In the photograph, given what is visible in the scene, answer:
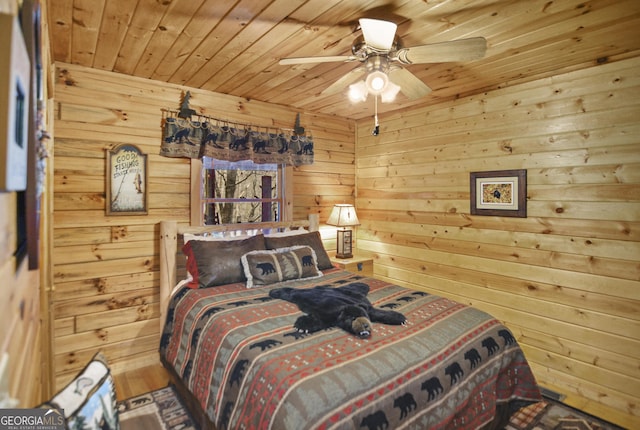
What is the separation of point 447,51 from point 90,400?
6.42 feet

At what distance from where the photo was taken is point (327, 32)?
6.63 feet

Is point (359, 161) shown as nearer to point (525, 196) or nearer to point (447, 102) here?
point (447, 102)

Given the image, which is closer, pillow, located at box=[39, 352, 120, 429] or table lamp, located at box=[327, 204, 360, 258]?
pillow, located at box=[39, 352, 120, 429]

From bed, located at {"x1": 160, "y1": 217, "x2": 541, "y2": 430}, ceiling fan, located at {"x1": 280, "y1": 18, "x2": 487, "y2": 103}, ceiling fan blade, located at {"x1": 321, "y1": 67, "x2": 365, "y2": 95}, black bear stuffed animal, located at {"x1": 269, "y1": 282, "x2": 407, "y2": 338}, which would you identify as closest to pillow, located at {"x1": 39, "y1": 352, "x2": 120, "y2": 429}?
bed, located at {"x1": 160, "y1": 217, "x2": 541, "y2": 430}

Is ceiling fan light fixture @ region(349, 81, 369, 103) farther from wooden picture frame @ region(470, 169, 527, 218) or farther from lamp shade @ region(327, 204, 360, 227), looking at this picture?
lamp shade @ region(327, 204, 360, 227)

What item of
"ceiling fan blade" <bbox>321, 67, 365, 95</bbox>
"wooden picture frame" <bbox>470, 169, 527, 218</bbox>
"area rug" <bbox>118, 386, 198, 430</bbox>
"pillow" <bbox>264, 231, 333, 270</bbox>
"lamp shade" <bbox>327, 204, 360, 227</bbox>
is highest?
"ceiling fan blade" <bbox>321, 67, 365, 95</bbox>

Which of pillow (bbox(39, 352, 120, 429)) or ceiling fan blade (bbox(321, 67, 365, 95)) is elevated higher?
ceiling fan blade (bbox(321, 67, 365, 95))

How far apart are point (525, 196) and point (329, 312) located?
1957 mm

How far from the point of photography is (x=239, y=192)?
348cm

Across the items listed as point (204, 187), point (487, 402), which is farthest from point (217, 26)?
point (487, 402)

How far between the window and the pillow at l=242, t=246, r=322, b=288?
733mm

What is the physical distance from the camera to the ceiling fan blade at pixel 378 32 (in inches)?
62.9

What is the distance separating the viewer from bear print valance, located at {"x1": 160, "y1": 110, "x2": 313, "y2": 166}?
295cm

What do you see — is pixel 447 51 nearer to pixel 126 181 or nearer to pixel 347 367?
pixel 347 367
